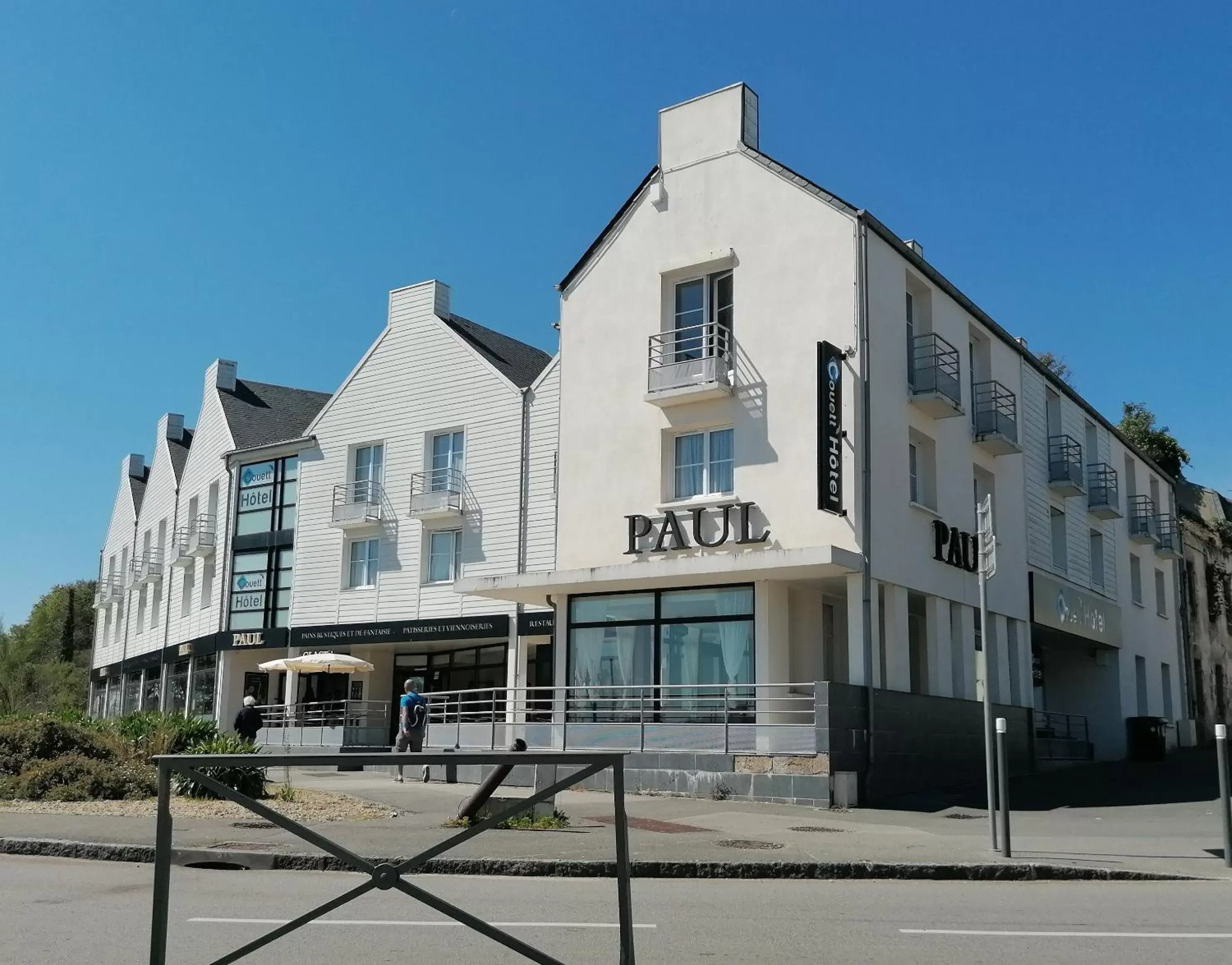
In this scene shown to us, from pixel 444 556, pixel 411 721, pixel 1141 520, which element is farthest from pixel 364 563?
pixel 1141 520

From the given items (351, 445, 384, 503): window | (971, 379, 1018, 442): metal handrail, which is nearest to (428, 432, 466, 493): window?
(351, 445, 384, 503): window

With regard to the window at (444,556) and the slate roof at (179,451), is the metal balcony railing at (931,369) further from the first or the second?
the slate roof at (179,451)

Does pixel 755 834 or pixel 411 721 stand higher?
pixel 411 721

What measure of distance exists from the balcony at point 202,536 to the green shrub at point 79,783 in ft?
78.3

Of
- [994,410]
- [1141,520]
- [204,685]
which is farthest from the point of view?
[204,685]

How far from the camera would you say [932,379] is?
22.7 metres

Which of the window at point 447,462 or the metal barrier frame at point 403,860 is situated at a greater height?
the window at point 447,462

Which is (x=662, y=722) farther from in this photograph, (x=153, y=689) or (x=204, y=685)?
(x=153, y=689)

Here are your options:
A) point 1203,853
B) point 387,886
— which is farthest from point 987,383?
point 387,886

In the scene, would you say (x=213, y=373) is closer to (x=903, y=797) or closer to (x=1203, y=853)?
(x=903, y=797)

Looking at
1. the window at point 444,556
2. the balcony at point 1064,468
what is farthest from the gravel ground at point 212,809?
the balcony at point 1064,468

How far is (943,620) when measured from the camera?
2314 cm

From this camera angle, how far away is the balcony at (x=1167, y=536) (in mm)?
35875

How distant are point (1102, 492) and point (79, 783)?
2488cm
